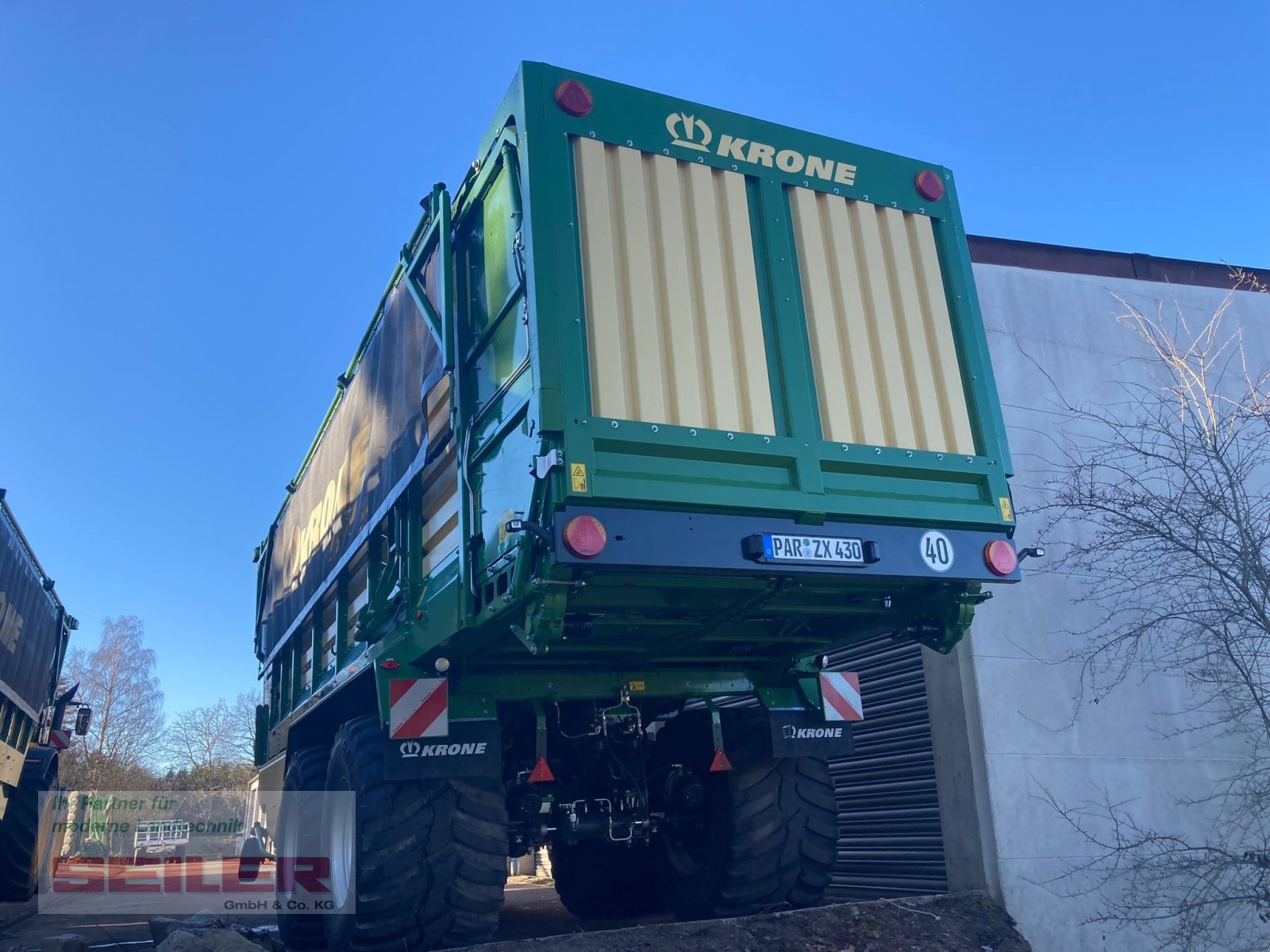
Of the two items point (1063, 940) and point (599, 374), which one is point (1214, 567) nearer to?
point (1063, 940)

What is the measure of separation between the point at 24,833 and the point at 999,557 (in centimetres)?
933

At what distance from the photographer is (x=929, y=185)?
5.26 meters

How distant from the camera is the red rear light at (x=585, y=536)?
12.2ft

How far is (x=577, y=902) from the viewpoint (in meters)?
7.30

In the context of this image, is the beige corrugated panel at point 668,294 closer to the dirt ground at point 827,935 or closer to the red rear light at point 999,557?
A: the red rear light at point 999,557

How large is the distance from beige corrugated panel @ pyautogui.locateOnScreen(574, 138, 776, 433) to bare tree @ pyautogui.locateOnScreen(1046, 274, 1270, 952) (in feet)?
10.8

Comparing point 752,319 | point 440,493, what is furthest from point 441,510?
point 752,319

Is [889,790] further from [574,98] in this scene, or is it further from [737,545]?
[574,98]

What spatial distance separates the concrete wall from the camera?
20.0 ft

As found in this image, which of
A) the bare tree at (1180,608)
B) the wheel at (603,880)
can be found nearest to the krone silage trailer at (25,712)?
the wheel at (603,880)

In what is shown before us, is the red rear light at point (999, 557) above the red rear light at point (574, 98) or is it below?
below

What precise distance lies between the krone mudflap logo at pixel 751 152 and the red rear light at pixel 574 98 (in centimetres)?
40

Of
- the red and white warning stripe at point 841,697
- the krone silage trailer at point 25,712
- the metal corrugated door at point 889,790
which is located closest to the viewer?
the red and white warning stripe at point 841,697

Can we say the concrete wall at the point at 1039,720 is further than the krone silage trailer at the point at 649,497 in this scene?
Yes
